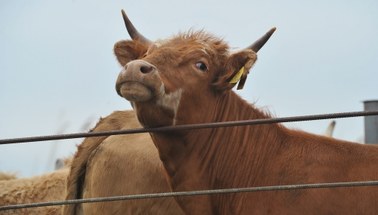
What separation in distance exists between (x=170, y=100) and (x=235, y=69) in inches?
32.6

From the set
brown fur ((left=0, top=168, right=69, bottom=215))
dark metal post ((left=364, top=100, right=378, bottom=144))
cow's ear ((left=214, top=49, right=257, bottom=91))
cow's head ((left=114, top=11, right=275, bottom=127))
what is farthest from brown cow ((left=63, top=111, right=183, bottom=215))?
dark metal post ((left=364, top=100, right=378, bottom=144))

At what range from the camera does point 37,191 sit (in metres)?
10.7

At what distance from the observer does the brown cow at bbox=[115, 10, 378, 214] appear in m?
6.49

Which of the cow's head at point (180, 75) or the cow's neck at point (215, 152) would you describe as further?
the cow's neck at point (215, 152)

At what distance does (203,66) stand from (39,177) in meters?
4.65

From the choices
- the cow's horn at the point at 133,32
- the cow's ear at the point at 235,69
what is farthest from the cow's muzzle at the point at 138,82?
the cow's horn at the point at 133,32

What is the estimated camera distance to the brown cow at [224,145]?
21.3ft

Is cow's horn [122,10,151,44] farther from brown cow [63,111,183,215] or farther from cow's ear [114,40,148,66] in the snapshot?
brown cow [63,111,183,215]

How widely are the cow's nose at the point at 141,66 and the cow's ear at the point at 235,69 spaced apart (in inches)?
36.6

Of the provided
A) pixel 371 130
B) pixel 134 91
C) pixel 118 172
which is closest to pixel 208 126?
pixel 134 91

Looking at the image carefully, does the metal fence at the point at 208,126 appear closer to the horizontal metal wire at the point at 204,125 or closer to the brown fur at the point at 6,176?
the horizontal metal wire at the point at 204,125

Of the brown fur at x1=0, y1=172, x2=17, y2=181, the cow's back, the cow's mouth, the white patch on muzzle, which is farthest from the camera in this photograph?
the brown fur at x1=0, y1=172, x2=17, y2=181

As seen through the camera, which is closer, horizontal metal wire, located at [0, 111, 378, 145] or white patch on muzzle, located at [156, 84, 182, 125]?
horizontal metal wire, located at [0, 111, 378, 145]

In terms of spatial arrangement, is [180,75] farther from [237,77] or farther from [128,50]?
[128,50]
